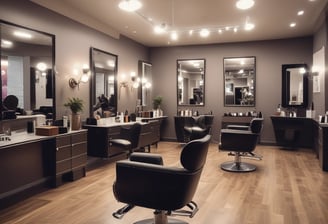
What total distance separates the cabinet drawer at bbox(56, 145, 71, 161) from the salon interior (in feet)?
0.08

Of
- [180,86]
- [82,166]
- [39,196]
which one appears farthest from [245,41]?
[39,196]

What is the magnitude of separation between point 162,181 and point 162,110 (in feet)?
20.1

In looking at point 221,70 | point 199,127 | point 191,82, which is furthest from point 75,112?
point 221,70

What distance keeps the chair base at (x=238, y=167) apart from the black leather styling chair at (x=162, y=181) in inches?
107

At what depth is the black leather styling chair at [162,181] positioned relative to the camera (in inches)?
82.9

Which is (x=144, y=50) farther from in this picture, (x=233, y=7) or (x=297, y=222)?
(x=297, y=222)

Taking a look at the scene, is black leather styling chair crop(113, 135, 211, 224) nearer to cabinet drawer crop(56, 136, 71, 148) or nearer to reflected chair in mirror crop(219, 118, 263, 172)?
cabinet drawer crop(56, 136, 71, 148)

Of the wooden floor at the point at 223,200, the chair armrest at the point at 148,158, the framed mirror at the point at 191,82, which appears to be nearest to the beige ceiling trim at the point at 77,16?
the framed mirror at the point at 191,82

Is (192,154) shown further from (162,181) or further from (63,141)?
(63,141)

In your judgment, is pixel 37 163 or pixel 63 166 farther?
pixel 63 166

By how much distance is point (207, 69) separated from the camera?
7.79 m

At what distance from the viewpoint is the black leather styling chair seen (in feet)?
6.91

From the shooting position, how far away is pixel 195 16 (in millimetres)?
5297

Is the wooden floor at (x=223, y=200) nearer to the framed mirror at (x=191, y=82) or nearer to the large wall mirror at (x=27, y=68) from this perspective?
the large wall mirror at (x=27, y=68)
